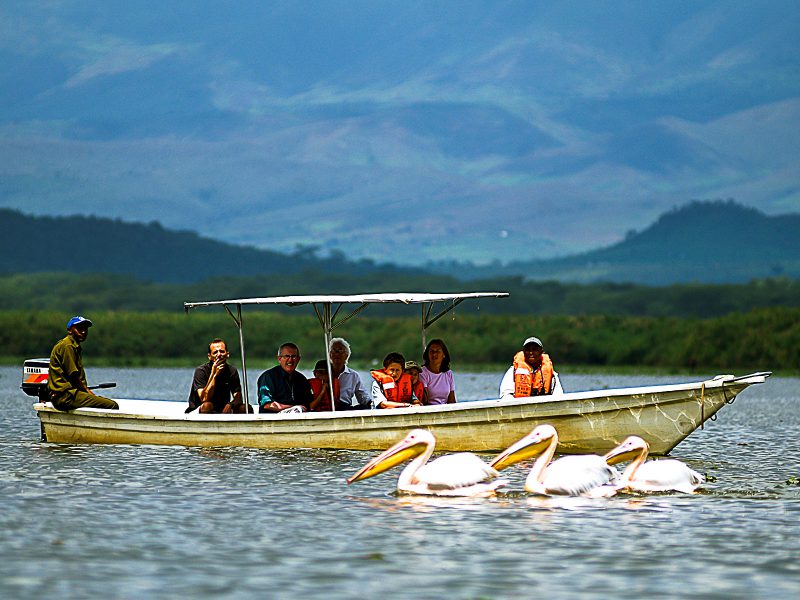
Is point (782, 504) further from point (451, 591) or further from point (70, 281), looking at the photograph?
point (70, 281)

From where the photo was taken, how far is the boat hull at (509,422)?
18203 mm

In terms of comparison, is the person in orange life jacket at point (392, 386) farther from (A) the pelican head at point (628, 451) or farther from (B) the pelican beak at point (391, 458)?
(A) the pelican head at point (628, 451)

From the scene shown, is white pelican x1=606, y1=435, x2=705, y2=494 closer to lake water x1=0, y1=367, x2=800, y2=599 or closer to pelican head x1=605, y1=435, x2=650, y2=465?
lake water x1=0, y1=367, x2=800, y2=599

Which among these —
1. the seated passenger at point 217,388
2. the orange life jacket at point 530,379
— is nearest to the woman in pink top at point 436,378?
the orange life jacket at point 530,379

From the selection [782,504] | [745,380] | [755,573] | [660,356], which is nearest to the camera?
[755,573]

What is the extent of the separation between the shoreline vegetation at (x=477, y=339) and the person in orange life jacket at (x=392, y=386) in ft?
100

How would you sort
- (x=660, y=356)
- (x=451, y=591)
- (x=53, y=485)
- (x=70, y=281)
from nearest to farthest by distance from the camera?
(x=451, y=591)
(x=53, y=485)
(x=660, y=356)
(x=70, y=281)

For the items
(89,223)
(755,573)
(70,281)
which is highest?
(89,223)

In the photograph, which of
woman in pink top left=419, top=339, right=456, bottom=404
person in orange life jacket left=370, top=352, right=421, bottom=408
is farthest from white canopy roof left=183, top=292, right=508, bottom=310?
person in orange life jacket left=370, top=352, right=421, bottom=408

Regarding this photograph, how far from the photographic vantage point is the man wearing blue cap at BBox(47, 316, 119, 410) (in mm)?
20141

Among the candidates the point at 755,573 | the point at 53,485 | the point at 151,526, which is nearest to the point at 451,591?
the point at 755,573

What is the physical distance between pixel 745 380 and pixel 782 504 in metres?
3.08

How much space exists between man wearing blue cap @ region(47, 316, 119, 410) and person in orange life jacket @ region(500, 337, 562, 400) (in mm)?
5401

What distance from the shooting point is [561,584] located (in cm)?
1090
